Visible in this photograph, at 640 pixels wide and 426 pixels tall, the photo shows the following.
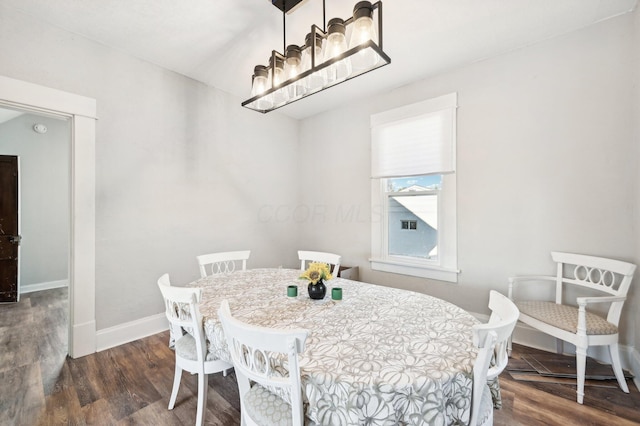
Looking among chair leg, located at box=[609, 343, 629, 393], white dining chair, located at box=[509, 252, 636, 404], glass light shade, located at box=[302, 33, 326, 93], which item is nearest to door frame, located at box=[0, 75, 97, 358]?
glass light shade, located at box=[302, 33, 326, 93]

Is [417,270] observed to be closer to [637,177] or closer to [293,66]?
[637,177]

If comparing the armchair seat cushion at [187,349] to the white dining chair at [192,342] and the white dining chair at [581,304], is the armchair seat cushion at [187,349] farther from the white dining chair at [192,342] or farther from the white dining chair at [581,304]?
the white dining chair at [581,304]

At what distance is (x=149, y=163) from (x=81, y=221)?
0.78m

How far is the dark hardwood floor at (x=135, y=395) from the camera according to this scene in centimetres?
160

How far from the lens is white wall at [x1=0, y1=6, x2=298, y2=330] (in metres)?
2.23

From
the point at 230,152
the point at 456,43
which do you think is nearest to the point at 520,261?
the point at 456,43

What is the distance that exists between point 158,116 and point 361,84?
7.48 ft

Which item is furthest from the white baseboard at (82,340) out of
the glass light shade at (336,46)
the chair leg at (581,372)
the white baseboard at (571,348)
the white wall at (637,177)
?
the white wall at (637,177)

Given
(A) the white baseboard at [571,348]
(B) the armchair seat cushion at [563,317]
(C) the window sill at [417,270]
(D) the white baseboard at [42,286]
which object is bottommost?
(D) the white baseboard at [42,286]

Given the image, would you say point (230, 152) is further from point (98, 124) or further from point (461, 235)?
point (461, 235)

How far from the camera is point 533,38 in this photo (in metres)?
2.29

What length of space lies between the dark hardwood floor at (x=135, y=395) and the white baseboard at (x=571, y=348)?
0.29 ft

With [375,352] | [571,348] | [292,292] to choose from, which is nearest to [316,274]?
[292,292]

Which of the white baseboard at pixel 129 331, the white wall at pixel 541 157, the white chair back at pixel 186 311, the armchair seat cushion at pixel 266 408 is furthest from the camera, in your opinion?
the white baseboard at pixel 129 331
